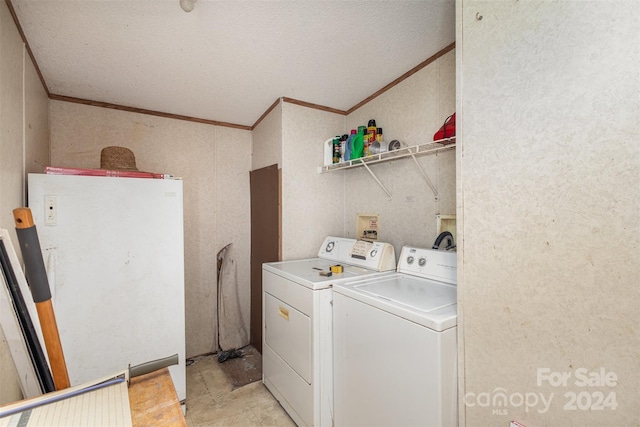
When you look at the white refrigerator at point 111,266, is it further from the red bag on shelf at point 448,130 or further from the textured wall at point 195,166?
the red bag on shelf at point 448,130

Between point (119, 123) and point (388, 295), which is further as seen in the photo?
point (119, 123)

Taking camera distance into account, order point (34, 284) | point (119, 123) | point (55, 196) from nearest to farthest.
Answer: point (34, 284)
point (55, 196)
point (119, 123)

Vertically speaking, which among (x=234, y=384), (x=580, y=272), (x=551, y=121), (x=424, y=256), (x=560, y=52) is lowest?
(x=234, y=384)

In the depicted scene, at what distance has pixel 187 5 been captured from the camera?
1300 mm

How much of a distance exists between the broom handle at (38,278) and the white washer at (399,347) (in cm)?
117

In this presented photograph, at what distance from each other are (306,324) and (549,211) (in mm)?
1362

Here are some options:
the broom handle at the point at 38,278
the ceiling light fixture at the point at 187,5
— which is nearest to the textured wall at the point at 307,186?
the ceiling light fixture at the point at 187,5

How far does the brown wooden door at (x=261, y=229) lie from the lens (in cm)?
248

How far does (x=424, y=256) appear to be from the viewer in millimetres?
1760

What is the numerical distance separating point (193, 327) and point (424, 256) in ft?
7.80

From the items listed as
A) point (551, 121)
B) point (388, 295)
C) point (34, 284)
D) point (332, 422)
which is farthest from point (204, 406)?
point (551, 121)

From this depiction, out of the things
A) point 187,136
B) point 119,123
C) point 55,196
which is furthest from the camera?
point 187,136

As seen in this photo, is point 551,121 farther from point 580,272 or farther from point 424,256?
point 424,256

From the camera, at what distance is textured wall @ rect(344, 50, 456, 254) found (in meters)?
1.79
